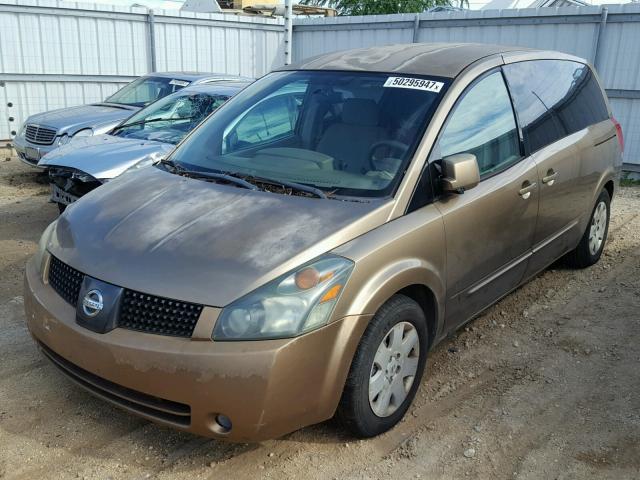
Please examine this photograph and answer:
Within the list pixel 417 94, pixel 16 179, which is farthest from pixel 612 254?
pixel 16 179

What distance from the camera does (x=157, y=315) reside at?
105 inches

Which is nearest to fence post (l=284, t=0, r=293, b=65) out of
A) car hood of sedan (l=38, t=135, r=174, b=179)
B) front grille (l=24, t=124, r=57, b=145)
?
front grille (l=24, t=124, r=57, b=145)

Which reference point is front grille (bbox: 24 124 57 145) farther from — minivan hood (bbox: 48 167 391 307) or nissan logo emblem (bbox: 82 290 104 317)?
nissan logo emblem (bbox: 82 290 104 317)

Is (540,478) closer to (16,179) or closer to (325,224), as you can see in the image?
(325,224)

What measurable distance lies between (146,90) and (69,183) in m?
4.24

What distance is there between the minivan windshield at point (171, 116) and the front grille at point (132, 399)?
4536 millimetres

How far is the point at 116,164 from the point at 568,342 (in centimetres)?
424

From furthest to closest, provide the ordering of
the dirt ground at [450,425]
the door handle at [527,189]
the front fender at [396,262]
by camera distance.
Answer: the door handle at [527,189]
the dirt ground at [450,425]
the front fender at [396,262]

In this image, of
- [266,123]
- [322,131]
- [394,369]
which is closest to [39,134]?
[266,123]

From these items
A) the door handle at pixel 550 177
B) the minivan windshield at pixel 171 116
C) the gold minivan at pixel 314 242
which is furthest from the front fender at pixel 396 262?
the minivan windshield at pixel 171 116

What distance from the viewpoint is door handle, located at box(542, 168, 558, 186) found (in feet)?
13.9

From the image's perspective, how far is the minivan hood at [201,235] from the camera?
2701 mm

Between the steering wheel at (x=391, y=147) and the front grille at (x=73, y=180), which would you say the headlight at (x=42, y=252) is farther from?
the front grille at (x=73, y=180)

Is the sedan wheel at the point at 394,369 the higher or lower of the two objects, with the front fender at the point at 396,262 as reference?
lower
